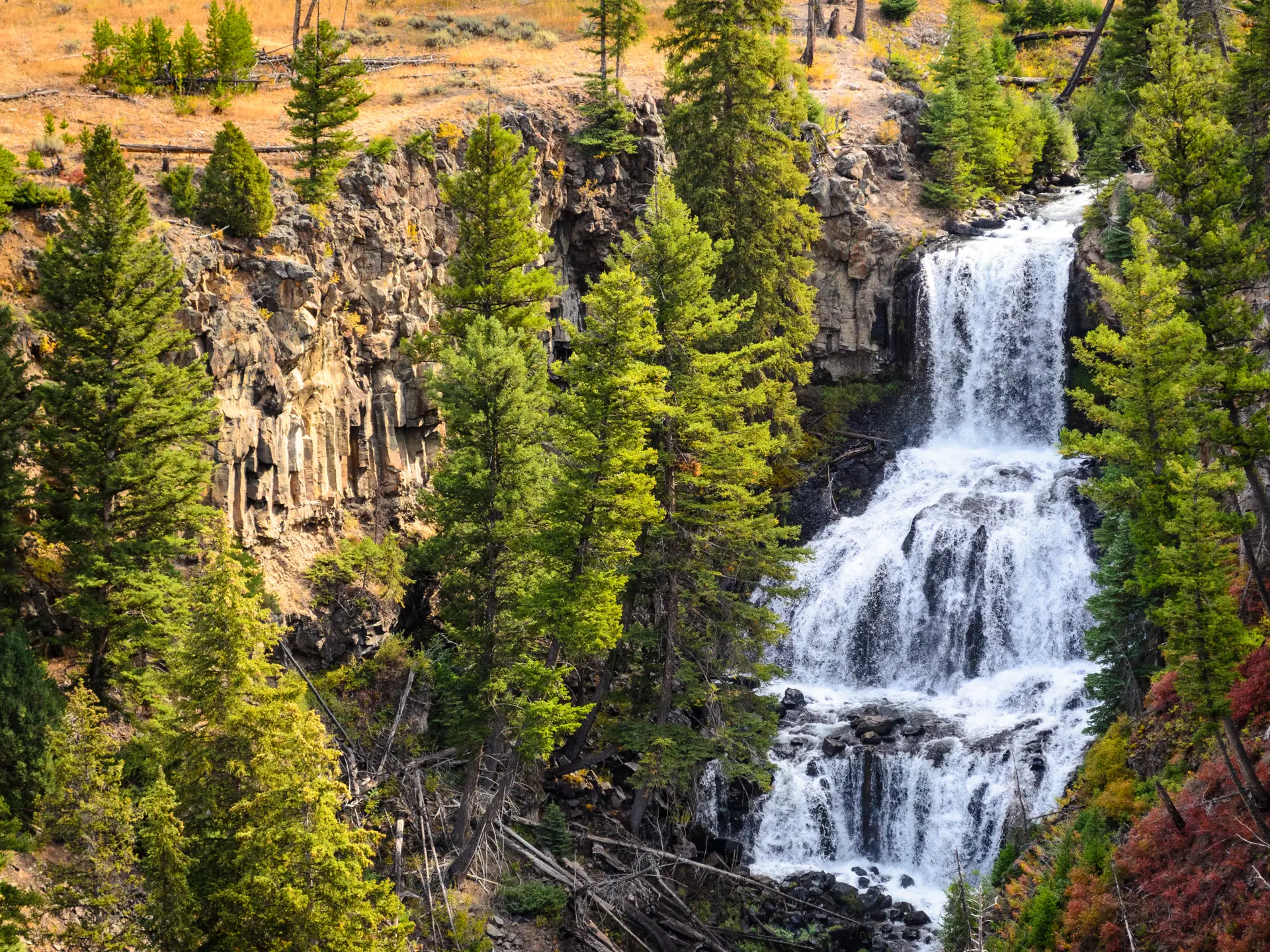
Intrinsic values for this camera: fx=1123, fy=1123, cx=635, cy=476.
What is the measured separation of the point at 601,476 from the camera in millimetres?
26047

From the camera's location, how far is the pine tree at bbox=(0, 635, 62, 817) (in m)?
19.5

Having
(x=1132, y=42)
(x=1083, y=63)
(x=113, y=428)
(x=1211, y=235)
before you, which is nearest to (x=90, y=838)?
(x=113, y=428)

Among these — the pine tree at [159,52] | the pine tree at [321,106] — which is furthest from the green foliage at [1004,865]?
the pine tree at [159,52]

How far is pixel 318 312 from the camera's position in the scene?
103 feet

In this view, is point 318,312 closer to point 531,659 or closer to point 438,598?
point 438,598

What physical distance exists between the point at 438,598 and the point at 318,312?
882 centimetres

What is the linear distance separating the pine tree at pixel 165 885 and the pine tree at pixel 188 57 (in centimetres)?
3175

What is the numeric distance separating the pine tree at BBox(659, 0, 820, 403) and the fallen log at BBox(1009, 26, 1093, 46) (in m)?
37.4

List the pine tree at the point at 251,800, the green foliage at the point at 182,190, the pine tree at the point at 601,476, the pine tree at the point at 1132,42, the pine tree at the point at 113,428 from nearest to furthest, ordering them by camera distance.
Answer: the pine tree at the point at 251,800 < the pine tree at the point at 113,428 < the pine tree at the point at 601,476 < the green foliage at the point at 182,190 < the pine tree at the point at 1132,42

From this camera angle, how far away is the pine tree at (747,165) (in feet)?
113

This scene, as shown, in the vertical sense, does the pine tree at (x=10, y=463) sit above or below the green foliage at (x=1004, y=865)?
above

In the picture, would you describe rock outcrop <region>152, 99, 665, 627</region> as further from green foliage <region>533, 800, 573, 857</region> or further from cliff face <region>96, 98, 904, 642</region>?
green foliage <region>533, 800, 573, 857</region>

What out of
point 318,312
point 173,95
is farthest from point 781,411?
point 173,95

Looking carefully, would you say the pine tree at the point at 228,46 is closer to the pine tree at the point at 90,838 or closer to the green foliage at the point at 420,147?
the green foliage at the point at 420,147
